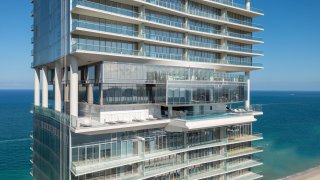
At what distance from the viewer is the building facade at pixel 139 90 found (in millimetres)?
33375

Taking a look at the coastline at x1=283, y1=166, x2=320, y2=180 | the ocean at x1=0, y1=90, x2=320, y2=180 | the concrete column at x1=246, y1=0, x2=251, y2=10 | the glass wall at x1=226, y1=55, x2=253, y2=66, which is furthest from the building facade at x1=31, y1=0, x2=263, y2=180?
the ocean at x1=0, y1=90, x2=320, y2=180

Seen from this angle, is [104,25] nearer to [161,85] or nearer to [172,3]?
[161,85]

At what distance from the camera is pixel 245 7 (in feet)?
166

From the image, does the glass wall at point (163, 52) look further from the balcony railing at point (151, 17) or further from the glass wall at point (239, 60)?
the glass wall at point (239, 60)

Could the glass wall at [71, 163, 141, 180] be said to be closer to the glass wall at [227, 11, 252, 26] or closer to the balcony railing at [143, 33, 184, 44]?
the balcony railing at [143, 33, 184, 44]

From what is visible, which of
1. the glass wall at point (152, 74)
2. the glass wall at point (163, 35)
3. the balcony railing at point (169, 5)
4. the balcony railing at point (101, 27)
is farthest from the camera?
the glass wall at point (163, 35)

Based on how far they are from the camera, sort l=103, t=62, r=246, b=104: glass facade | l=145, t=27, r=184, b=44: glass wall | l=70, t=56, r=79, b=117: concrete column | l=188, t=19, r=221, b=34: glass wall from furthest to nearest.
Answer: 1. l=188, t=19, r=221, b=34: glass wall
2. l=145, t=27, r=184, b=44: glass wall
3. l=103, t=62, r=246, b=104: glass facade
4. l=70, t=56, r=79, b=117: concrete column

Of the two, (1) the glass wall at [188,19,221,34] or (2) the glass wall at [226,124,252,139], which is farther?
(2) the glass wall at [226,124,252,139]

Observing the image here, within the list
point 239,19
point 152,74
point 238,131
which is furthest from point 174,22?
point 238,131

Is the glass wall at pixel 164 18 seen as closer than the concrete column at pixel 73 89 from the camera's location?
No

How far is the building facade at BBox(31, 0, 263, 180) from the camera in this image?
109 feet

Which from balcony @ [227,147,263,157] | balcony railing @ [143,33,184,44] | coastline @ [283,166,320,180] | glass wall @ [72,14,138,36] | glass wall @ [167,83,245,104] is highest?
glass wall @ [72,14,138,36]

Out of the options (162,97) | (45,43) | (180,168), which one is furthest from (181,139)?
(45,43)

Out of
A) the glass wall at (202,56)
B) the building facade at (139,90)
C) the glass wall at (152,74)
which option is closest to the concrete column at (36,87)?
the building facade at (139,90)
